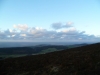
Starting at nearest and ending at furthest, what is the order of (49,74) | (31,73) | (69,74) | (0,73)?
(69,74) → (49,74) → (31,73) → (0,73)

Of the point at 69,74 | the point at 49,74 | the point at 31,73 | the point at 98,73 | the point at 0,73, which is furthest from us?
the point at 0,73

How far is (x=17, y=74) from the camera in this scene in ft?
71.8

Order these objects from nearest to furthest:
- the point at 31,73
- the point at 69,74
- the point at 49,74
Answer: the point at 69,74
the point at 49,74
the point at 31,73

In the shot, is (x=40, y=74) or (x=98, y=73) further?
(x=40, y=74)

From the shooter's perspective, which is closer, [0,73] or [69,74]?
[69,74]

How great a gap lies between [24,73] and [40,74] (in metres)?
3.25

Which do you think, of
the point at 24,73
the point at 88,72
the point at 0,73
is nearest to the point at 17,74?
the point at 24,73

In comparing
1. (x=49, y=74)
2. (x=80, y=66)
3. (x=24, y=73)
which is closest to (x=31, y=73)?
(x=24, y=73)

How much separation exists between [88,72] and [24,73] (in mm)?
9864

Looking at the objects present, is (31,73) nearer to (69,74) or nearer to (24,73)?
(24,73)

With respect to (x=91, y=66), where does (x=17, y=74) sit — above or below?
below

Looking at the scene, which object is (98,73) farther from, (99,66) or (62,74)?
(62,74)

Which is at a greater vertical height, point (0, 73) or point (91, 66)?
point (91, 66)

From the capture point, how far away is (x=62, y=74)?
18.0 m
